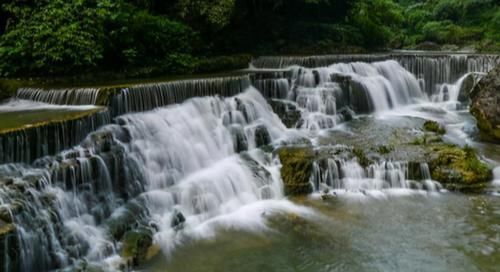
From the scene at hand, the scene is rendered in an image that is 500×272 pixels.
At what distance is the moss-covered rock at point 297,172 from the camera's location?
9.89m

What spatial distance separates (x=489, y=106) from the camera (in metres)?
12.0

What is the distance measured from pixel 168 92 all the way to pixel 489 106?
825 cm

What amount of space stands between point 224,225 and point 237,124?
3.94 metres

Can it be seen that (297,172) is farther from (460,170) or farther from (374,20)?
(374,20)

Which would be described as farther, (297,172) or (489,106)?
(489,106)

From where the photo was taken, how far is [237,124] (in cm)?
1196

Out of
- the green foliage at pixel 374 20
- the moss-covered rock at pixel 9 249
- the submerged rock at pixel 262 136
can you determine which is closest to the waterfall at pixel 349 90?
the submerged rock at pixel 262 136

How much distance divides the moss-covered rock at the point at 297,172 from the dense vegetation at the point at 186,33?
226 inches

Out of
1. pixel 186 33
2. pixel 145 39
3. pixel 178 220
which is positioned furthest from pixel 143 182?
pixel 186 33

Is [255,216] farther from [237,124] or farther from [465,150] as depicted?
[465,150]

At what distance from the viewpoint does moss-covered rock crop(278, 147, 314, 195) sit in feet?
32.4

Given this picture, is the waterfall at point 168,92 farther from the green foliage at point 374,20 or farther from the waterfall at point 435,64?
the green foliage at point 374,20

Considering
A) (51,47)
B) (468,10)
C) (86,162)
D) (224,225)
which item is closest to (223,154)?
(224,225)

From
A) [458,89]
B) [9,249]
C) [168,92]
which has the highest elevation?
[168,92]
